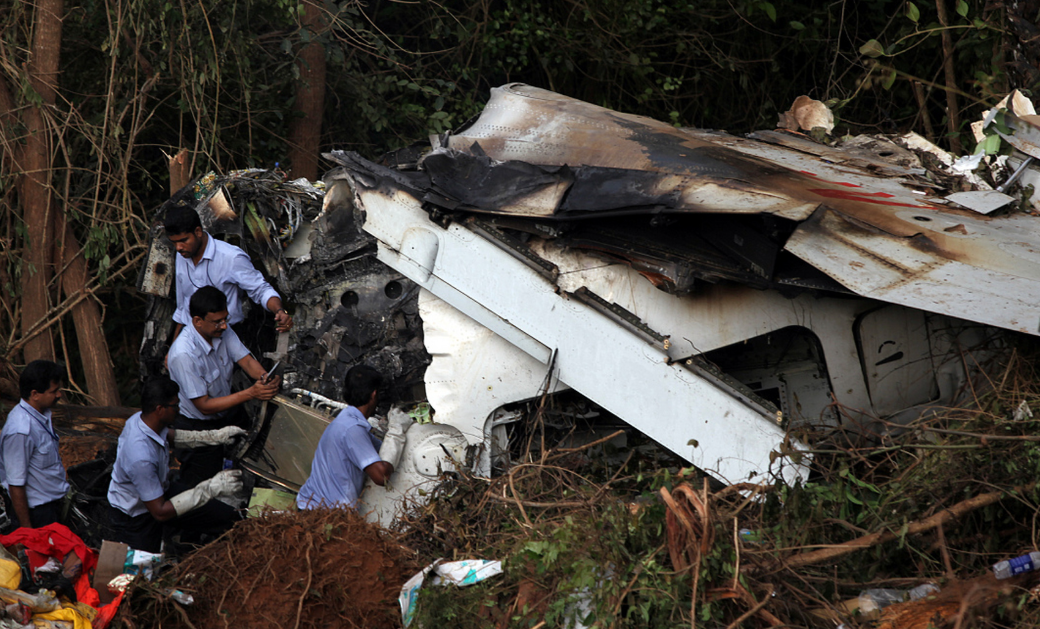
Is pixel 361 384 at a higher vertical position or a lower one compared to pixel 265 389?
higher

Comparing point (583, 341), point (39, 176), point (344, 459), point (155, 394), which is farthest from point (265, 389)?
point (39, 176)

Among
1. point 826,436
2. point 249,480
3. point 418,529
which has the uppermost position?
point 826,436

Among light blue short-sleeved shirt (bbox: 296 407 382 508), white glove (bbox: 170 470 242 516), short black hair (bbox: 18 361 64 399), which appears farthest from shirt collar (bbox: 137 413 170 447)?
light blue short-sleeved shirt (bbox: 296 407 382 508)

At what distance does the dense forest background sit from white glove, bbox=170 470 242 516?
2.13 metres

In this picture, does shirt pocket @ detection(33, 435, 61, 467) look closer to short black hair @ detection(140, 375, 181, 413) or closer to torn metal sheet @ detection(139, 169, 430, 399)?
short black hair @ detection(140, 375, 181, 413)

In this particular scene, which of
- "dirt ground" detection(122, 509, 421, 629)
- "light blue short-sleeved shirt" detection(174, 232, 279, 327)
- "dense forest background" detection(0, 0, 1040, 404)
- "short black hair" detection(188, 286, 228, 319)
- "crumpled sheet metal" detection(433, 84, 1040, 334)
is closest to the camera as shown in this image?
"crumpled sheet metal" detection(433, 84, 1040, 334)

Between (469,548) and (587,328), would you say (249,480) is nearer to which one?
(469,548)

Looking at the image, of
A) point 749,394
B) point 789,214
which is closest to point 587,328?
point 749,394

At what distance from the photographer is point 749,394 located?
328cm

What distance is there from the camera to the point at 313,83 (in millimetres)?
6578

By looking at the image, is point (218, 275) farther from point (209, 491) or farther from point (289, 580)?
point (289, 580)

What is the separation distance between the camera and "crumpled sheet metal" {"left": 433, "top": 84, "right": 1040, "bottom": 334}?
2871 millimetres

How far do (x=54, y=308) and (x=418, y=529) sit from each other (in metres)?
3.47

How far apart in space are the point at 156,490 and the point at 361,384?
1001 millimetres
